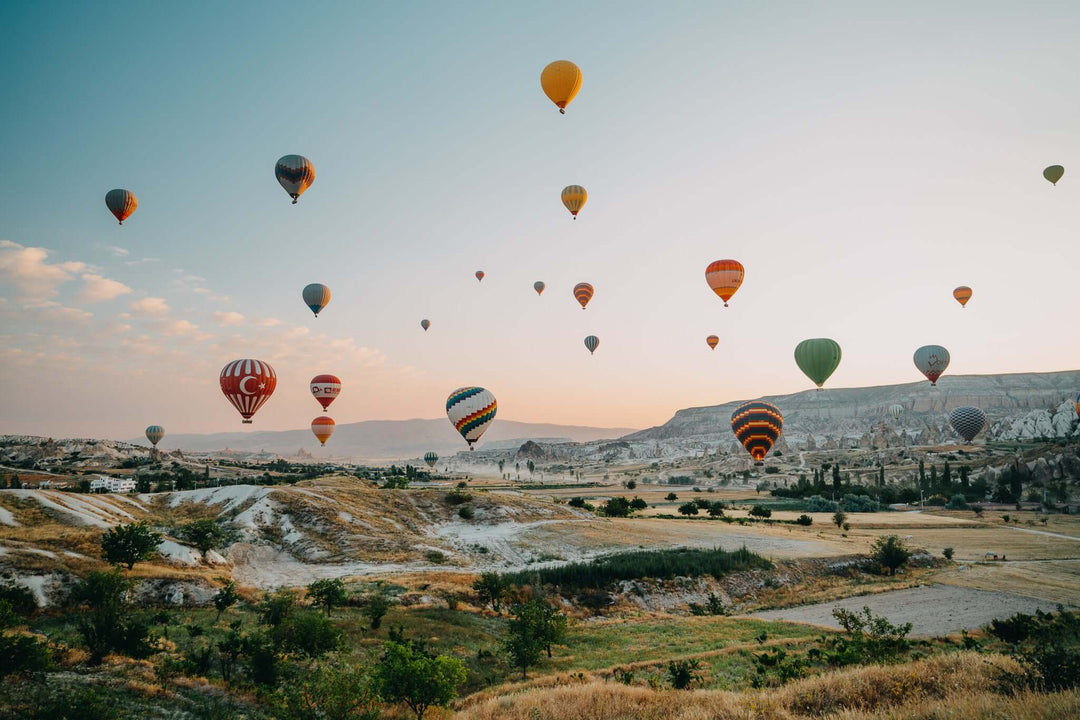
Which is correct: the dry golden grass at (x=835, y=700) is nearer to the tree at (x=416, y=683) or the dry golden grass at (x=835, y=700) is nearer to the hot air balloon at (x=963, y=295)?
the tree at (x=416, y=683)

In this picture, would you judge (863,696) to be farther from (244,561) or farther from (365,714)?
(244,561)

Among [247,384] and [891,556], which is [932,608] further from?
[247,384]

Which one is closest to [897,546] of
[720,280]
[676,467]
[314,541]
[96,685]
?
[720,280]

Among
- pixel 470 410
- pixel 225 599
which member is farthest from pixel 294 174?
pixel 225 599

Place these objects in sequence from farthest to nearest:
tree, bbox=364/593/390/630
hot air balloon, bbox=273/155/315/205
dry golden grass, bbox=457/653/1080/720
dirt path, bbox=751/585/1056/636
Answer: hot air balloon, bbox=273/155/315/205 → dirt path, bbox=751/585/1056/636 → tree, bbox=364/593/390/630 → dry golden grass, bbox=457/653/1080/720

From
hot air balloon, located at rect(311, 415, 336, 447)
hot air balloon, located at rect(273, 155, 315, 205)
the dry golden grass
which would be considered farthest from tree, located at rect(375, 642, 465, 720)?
hot air balloon, located at rect(311, 415, 336, 447)

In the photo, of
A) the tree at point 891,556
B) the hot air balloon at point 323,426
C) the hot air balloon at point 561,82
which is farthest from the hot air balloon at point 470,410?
the tree at point 891,556

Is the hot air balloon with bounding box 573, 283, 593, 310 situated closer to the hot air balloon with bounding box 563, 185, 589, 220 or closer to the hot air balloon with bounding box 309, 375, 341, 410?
the hot air balloon with bounding box 563, 185, 589, 220
